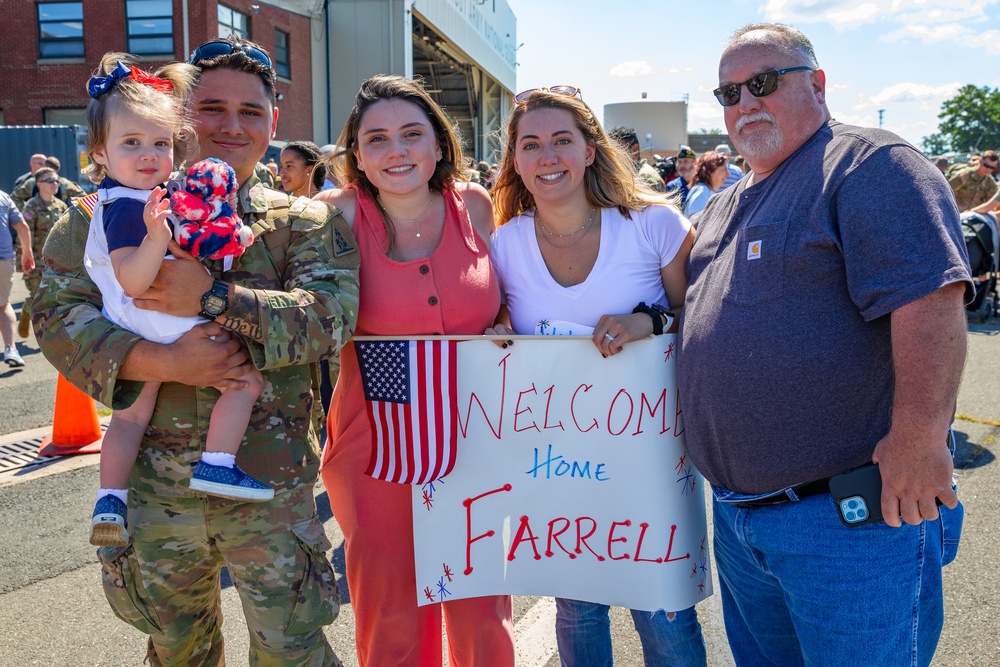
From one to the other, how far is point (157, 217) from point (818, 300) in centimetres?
180

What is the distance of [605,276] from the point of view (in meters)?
2.80

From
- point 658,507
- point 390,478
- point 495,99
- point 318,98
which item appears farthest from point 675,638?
point 495,99

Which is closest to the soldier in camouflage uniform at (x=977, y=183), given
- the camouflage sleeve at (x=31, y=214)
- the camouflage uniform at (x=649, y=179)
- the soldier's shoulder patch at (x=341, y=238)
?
the camouflage uniform at (x=649, y=179)

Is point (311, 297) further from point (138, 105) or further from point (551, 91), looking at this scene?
point (551, 91)

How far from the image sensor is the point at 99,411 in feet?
24.4

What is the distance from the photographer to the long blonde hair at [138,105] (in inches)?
88.0

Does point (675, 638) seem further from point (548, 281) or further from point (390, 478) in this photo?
point (548, 281)

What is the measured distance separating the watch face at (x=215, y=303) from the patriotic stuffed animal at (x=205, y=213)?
0.39 ft

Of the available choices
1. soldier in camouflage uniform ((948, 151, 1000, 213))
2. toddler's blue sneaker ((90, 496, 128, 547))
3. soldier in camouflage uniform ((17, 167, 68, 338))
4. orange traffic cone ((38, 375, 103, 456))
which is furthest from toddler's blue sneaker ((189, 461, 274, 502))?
soldier in camouflage uniform ((948, 151, 1000, 213))

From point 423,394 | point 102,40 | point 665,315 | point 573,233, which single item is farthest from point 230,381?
point 102,40

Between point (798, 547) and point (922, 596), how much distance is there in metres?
0.35

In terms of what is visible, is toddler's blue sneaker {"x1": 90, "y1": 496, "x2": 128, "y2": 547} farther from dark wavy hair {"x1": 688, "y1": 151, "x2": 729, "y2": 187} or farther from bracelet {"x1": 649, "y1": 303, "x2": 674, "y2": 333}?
dark wavy hair {"x1": 688, "y1": 151, "x2": 729, "y2": 187}

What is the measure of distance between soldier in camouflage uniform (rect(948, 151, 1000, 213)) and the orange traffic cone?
45.7 feet

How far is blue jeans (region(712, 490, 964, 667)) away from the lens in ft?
6.88
